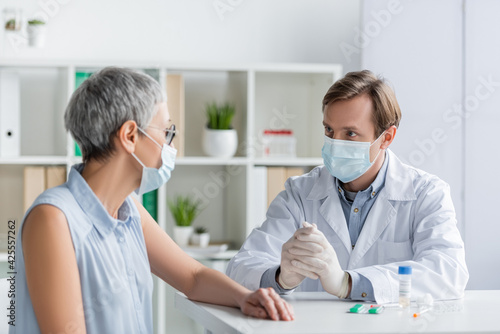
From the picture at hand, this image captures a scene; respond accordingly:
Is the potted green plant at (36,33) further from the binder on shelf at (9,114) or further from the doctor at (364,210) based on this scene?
the doctor at (364,210)

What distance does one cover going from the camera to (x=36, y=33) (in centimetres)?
318

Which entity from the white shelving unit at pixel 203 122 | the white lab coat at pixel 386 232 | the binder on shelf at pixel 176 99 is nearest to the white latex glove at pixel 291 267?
the white lab coat at pixel 386 232

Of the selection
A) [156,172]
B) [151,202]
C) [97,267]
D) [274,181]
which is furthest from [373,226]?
[151,202]

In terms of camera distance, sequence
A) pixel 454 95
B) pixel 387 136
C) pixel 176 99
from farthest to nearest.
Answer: pixel 454 95, pixel 176 99, pixel 387 136

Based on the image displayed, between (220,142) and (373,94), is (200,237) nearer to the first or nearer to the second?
(220,142)

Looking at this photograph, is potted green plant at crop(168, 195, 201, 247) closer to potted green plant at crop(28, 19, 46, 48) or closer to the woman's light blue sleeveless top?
potted green plant at crop(28, 19, 46, 48)

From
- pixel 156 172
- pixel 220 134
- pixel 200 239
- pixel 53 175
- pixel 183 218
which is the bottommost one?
pixel 200 239

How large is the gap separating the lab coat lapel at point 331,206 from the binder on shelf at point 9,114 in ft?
5.66

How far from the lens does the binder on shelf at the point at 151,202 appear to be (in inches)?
127

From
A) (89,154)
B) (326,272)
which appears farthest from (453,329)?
(89,154)

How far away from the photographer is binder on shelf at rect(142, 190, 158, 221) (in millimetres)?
3225

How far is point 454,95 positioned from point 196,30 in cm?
144

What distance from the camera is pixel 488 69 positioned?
128 inches

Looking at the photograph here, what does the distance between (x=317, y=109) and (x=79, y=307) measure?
92.6 inches
